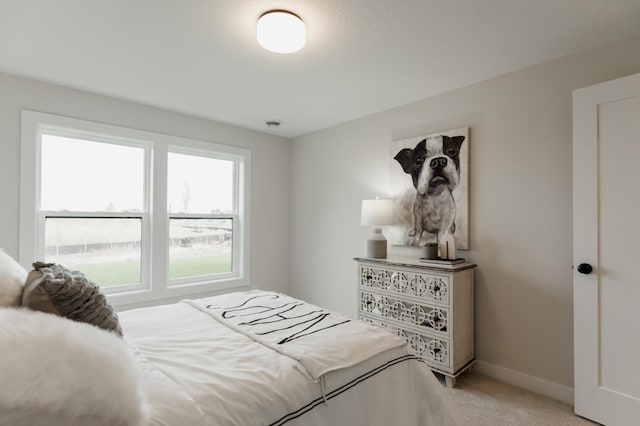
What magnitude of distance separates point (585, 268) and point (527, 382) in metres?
1.01

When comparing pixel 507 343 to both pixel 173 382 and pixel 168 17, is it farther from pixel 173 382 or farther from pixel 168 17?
pixel 168 17

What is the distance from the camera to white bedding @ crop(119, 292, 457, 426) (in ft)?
3.50

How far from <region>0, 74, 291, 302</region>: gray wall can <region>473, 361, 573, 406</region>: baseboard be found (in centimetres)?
264

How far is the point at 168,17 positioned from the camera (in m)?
1.89

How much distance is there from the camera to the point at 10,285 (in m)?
1.07

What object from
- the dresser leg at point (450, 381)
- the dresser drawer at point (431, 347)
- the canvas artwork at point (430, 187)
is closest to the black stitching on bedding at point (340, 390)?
the dresser drawer at point (431, 347)

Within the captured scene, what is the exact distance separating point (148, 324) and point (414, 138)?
267 centimetres

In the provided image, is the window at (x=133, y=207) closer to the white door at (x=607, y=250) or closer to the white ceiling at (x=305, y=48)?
the white ceiling at (x=305, y=48)

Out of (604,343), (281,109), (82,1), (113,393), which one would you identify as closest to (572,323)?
(604,343)

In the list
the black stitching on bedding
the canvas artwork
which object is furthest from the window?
the black stitching on bedding

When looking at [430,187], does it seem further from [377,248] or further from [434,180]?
[377,248]

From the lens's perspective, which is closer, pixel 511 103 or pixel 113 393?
pixel 113 393

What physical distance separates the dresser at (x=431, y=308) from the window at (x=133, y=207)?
197 centimetres

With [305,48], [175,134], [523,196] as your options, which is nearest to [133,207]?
[175,134]
